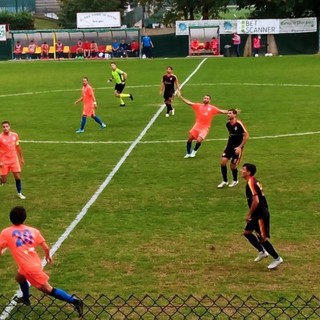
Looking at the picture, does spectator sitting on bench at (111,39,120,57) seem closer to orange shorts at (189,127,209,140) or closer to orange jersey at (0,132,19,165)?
orange shorts at (189,127,209,140)

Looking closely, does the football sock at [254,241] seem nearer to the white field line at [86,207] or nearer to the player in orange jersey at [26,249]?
the player in orange jersey at [26,249]

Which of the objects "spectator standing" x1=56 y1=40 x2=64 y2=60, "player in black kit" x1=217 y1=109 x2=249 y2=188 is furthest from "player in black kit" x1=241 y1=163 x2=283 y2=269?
"spectator standing" x1=56 y1=40 x2=64 y2=60

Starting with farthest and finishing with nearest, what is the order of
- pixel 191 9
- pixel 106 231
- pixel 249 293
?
pixel 191 9
pixel 106 231
pixel 249 293

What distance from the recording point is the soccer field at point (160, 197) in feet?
35.7

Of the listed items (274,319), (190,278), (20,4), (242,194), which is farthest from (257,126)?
(20,4)

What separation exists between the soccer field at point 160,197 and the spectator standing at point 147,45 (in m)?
29.0

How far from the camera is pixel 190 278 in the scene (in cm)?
1076

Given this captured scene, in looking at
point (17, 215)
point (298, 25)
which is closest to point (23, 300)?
point (17, 215)

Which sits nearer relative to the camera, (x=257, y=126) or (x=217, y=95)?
(x=257, y=126)

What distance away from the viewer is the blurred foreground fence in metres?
9.20

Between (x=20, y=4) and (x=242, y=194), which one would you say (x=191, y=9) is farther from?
(x=242, y=194)

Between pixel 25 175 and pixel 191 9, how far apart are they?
63940 millimetres

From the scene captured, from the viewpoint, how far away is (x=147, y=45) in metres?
62.1

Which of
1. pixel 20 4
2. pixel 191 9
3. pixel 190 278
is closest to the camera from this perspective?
pixel 190 278
